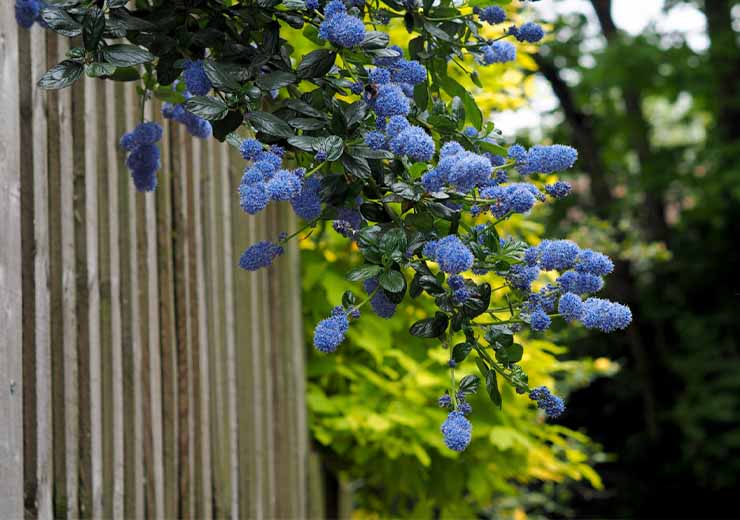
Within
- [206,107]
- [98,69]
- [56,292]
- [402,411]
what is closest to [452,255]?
[206,107]

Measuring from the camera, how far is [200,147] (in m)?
2.66

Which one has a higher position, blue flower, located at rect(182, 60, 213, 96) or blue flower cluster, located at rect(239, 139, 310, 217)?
blue flower, located at rect(182, 60, 213, 96)

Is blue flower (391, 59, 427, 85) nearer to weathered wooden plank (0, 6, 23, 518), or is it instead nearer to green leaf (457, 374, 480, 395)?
green leaf (457, 374, 480, 395)

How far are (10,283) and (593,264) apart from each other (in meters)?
1.01

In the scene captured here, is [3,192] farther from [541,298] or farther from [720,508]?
[720,508]

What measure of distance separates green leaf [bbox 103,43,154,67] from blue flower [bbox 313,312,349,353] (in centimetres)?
49

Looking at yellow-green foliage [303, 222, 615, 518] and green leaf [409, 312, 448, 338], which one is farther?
yellow-green foliage [303, 222, 615, 518]

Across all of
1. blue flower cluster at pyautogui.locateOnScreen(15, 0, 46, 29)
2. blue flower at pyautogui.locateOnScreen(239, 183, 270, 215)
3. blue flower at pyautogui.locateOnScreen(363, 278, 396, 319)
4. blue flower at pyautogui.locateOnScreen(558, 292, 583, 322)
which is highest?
blue flower cluster at pyautogui.locateOnScreen(15, 0, 46, 29)

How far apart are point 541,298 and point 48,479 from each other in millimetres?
1037

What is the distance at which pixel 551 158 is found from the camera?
1.38 metres

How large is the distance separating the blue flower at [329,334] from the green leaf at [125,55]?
1.61 ft

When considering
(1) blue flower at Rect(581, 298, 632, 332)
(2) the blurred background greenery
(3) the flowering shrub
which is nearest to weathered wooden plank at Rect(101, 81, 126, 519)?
(3) the flowering shrub

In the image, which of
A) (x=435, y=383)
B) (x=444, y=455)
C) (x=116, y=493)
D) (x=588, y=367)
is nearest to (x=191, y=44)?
(x=116, y=493)

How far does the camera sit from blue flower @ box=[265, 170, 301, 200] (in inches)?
49.5
